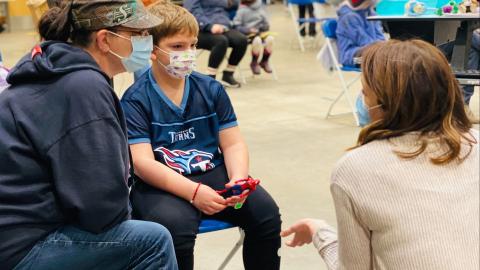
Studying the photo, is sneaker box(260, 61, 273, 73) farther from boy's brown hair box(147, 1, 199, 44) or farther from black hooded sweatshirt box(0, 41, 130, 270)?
black hooded sweatshirt box(0, 41, 130, 270)

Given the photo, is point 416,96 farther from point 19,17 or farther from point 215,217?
point 19,17

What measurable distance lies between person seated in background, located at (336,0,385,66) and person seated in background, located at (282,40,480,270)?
152 inches

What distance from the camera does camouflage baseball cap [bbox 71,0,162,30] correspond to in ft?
6.75

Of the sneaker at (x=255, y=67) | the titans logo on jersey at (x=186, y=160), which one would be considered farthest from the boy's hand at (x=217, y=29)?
the titans logo on jersey at (x=186, y=160)

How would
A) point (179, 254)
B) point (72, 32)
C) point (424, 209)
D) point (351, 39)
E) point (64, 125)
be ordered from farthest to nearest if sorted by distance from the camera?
point (351, 39), point (179, 254), point (72, 32), point (64, 125), point (424, 209)

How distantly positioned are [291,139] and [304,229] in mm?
3292

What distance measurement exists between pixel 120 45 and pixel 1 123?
0.46 m

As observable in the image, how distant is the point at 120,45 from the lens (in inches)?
85.1

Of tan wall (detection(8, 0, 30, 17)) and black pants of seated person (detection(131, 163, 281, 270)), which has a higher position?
black pants of seated person (detection(131, 163, 281, 270))

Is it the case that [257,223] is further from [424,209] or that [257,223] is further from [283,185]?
[283,185]

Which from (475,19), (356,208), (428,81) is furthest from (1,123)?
(475,19)

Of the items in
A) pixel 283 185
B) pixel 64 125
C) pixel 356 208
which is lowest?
pixel 283 185

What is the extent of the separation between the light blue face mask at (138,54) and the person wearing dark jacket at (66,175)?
30 centimetres

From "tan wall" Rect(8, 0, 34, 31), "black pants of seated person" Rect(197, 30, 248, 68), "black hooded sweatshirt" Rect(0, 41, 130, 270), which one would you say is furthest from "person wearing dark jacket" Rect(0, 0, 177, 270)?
"tan wall" Rect(8, 0, 34, 31)
